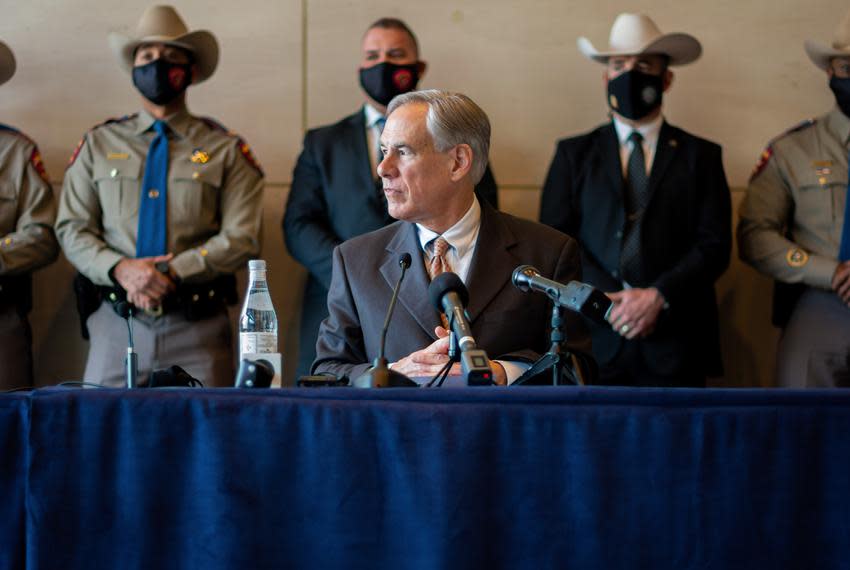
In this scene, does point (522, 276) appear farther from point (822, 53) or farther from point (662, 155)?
point (822, 53)

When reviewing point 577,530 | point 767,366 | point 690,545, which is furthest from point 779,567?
→ point 767,366

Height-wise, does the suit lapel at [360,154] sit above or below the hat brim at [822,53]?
below

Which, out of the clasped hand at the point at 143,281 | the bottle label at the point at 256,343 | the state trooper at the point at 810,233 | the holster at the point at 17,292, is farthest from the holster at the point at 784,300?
the holster at the point at 17,292

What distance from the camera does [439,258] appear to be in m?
2.93

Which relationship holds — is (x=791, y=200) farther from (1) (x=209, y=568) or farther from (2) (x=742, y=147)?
(1) (x=209, y=568)

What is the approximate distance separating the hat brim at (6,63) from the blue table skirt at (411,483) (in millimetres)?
2841

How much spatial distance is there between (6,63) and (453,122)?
2.28m

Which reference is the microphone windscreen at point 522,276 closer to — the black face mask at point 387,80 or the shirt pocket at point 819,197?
the black face mask at point 387,80

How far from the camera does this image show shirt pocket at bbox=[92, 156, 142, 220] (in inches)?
165

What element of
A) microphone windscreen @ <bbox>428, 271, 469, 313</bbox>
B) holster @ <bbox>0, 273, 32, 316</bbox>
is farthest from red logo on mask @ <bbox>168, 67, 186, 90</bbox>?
microphone windscreen @ <bbox>428, 271, 469, 313</bbox>

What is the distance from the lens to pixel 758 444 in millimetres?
1888

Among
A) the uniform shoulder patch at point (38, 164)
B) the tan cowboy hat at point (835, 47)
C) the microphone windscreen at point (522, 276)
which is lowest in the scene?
the microphone windscreen at point (522, 276)

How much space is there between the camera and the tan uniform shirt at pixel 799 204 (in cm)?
430

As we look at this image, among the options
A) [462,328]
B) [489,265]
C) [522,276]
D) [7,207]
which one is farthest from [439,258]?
[7,207]
